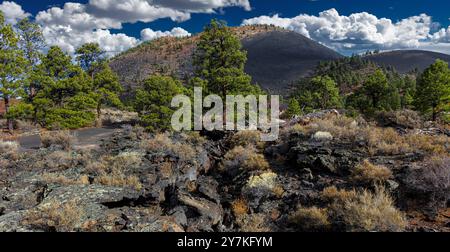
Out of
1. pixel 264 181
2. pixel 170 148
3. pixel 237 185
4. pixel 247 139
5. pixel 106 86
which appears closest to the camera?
pixel 264 181

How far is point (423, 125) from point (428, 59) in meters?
121

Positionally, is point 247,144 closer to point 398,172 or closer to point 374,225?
point 398,172

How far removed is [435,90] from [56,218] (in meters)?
30.6

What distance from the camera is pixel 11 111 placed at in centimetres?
2458

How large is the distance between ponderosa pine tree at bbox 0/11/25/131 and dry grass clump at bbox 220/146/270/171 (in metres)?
19.3

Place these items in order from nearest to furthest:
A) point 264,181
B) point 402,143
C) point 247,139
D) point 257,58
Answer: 1. point 264,181
2. point 402,143
3. point 247,139
4. point 257,58

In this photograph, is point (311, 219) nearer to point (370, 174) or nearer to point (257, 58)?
point (370, 174)

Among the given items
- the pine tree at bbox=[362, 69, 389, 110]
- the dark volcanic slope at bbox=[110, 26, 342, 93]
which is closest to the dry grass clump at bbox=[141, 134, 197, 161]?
the pine tree at bbox=[362, 69, 389, 110]

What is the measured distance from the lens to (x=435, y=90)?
2712 centimetres

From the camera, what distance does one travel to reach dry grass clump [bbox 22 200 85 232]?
25.3 ft

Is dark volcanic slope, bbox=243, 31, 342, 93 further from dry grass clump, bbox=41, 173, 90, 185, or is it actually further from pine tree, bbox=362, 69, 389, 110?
dry grass clump, bbox=41, 173, 90, 185

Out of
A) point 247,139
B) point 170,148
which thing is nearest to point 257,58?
point 247,139

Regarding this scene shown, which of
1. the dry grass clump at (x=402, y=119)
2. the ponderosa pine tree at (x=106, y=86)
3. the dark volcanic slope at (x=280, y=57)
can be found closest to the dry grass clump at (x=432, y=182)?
the dry grass clump at (x=402, y=119)

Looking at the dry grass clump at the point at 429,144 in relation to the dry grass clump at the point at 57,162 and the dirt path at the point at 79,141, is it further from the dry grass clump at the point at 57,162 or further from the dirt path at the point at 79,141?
the dirt path at the point at 79,141
